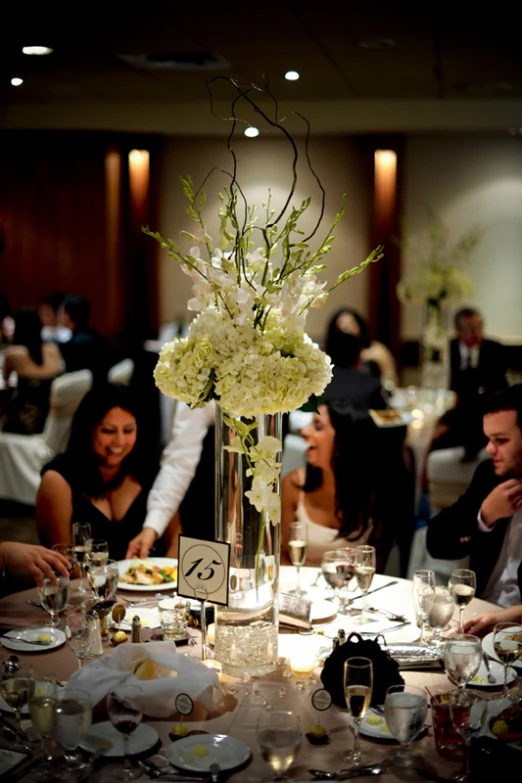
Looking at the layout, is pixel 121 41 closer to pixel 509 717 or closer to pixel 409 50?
pixel 409 50

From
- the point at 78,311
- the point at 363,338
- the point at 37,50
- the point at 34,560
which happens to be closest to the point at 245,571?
the point at 34,560

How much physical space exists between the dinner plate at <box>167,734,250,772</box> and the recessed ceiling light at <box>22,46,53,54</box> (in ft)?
16.5

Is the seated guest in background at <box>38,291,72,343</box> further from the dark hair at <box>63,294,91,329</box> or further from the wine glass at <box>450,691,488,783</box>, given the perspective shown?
the wine glass at <box>450,691,488,783</box>

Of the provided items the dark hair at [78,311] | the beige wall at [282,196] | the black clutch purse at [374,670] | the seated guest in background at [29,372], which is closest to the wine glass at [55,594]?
the black clutch purse at [374,670]

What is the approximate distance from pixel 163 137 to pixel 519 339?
4005 mm

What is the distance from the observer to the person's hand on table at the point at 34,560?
2236 millimetres

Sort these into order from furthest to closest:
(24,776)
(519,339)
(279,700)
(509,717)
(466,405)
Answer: (519,339) → (466,405) → (279,700) → (509,717) → (24,776)

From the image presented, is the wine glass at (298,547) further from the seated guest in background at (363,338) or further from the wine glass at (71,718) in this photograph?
the seated guest in background at (363,338)

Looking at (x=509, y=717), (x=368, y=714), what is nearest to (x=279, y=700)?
(x=368, y=714)

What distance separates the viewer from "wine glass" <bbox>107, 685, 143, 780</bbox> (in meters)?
1.47

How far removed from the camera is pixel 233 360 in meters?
1.80

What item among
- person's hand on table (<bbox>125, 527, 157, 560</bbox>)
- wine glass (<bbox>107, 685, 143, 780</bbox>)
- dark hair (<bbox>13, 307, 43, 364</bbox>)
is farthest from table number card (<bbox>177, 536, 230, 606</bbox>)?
dark hair (<bbox>13, 307, 43, 364</bbox>)

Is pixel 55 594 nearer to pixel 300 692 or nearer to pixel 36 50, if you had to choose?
pixel 300 692

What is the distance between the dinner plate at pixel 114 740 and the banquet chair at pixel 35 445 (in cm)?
416
